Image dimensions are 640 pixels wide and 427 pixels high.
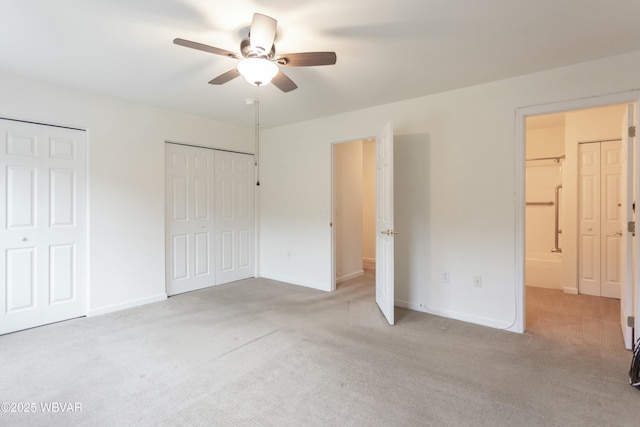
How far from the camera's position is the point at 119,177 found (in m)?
3.60

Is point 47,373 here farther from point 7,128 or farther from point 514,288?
point 514,288

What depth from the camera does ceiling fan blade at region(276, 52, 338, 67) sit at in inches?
80.0

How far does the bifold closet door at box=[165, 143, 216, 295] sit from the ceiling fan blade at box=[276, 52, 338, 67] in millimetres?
2643

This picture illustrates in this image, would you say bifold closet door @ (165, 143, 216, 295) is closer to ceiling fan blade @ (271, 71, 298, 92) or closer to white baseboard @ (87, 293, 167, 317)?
white baseboard @ (87, 293, 167, 317)


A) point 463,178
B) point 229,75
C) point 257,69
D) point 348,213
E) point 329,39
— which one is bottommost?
point 348,213

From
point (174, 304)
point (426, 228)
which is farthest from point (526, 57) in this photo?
point (174, 304)

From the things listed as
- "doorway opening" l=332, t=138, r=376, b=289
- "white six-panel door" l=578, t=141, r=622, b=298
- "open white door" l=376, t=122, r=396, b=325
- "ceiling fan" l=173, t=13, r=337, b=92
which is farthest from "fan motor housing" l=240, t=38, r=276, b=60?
"white six-panel door" l=578, t=141, r=622, b=298

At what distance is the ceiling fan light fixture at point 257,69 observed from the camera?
203 centimetres

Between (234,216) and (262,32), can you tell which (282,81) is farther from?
(234,216)

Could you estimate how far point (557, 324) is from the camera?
3.17 metres

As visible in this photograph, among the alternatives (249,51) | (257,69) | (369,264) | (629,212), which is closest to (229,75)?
(249,51)

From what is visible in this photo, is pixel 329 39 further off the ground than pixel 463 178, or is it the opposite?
pixel 329 39

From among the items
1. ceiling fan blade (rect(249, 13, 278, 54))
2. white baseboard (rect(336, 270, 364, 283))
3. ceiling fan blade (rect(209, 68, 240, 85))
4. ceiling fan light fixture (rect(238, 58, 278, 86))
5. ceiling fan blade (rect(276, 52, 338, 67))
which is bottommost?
white baseboard (rect(336, 270, 364, 283))

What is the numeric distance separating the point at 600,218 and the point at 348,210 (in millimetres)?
3406
